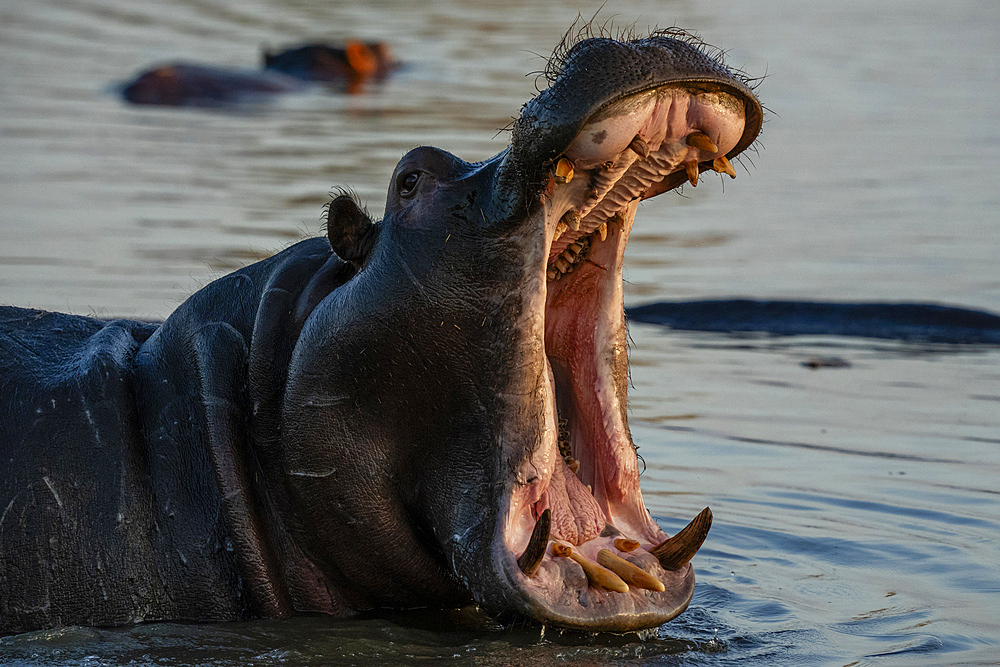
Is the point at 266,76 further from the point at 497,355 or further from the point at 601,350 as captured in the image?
the point at 497,355

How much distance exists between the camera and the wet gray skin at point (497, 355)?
354 cm

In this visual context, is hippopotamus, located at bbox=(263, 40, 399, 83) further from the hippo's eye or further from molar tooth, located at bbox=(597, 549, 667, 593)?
molar tooth, located at bbox=(597, 549, 667, 593)

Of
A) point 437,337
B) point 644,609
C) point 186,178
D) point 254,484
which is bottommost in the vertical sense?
point 644,609

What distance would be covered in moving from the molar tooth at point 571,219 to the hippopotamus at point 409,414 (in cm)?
2

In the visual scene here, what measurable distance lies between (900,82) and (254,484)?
1702cm

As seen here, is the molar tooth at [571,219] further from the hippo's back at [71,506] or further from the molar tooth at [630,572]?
the hippo's back at [71,506]

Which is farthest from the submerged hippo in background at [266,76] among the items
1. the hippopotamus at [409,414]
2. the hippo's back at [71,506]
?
the hippo's back at [71,506]

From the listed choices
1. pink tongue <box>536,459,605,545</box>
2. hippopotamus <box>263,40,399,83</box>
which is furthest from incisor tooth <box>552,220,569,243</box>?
hippopotamus <box>263,40,399,83</box>

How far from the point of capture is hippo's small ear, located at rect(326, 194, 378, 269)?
381cm

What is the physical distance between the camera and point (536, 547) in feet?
11.6

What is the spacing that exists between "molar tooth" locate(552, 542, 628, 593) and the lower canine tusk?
0.16m

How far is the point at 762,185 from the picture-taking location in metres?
12.8

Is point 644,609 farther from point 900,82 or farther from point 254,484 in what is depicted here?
point 900,82

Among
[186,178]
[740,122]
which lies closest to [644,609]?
[740,122]
